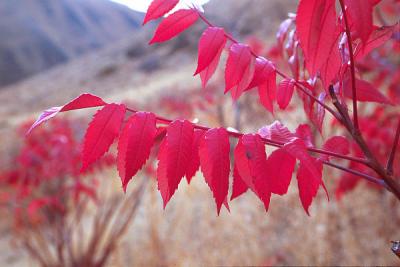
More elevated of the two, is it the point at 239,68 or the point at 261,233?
the point at 239,68

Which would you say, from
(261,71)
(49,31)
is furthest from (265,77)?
(49,31)

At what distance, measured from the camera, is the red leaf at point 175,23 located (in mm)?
593

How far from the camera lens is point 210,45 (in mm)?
590

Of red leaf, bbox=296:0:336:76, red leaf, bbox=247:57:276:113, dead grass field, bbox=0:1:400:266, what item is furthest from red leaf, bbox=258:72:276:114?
dead grass field, bbox=0:1:400:266

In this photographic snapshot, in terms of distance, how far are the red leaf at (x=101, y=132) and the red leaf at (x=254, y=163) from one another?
0.18 m

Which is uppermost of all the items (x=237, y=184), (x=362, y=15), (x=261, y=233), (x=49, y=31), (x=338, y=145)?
(x=49, y=31)

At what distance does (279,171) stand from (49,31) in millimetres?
35340

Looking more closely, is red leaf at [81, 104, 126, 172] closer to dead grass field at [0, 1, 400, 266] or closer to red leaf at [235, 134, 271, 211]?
red leaf at [235, 134, 271, 211]

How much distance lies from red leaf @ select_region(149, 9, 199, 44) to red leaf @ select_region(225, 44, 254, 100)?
0.09 m

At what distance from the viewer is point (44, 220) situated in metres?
2.59

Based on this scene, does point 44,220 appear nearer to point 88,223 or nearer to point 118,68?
point 88,223

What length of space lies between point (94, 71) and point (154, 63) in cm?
410

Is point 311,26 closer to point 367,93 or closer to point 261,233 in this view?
point 367,93

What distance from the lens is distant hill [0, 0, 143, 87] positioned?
29172 mm
